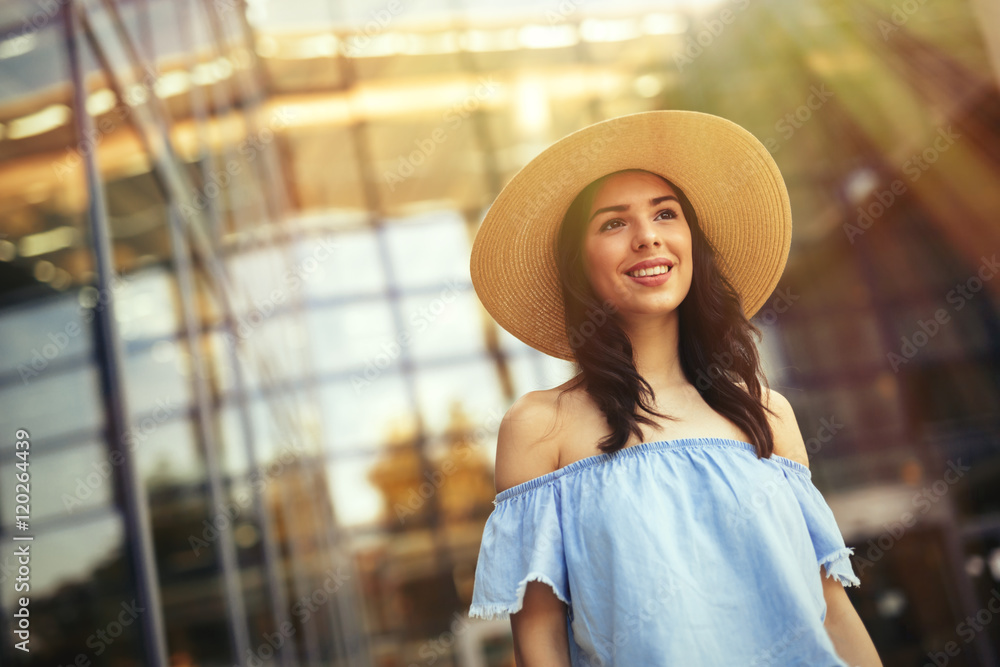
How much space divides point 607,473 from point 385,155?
38.3 ft

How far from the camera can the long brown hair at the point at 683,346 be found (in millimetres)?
1139

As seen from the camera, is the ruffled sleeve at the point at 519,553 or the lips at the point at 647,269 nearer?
the ruffled sleeve at the point at 519,553

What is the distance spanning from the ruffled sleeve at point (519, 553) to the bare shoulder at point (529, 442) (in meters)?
0.03

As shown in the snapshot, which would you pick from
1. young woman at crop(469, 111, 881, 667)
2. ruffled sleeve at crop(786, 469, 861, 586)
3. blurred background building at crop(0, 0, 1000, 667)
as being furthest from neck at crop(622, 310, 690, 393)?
blurred background building at crop(0, 0, 1000, 667)

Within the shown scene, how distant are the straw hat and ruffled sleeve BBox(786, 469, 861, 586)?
0.41m

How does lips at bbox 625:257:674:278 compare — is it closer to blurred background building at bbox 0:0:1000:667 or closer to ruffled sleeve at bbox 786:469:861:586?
ruffled sleeve at bbox 786:469:861:586

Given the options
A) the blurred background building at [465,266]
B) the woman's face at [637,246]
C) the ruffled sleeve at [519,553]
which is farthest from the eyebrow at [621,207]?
the blurred background building at [465,266]

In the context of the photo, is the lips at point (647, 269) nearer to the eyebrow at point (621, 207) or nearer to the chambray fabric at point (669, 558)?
the eyebrow at point (621, 207)

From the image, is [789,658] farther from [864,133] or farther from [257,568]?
[864,133]

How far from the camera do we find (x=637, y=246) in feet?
3.70

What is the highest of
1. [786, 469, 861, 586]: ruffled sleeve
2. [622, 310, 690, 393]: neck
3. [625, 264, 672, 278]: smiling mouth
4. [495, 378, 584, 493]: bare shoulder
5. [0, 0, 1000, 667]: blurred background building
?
[0, 0, 1000, 667]: blurred background building

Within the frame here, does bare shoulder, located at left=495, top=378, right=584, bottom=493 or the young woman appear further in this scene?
bare shoulder, located at left=495, top=378, right=584, bottom=493

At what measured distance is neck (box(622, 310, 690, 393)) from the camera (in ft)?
3.99

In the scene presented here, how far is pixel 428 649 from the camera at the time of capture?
11.1 meters
